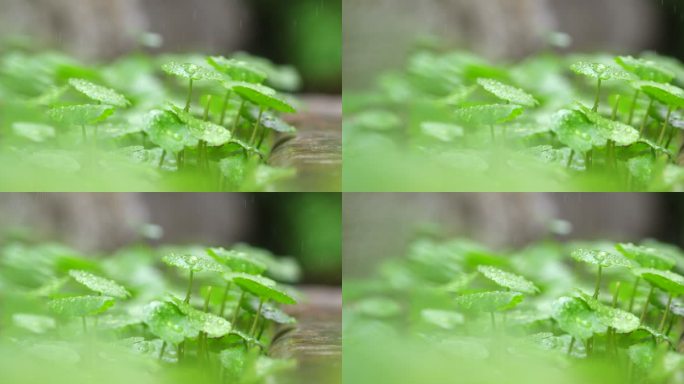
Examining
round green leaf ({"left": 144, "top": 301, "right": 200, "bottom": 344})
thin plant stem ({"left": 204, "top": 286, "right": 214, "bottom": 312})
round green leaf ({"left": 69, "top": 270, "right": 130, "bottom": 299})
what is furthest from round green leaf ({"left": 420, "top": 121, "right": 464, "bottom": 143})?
round green leaf ({"left": 69, "top": 270, "right": 130, "bottom": 299})

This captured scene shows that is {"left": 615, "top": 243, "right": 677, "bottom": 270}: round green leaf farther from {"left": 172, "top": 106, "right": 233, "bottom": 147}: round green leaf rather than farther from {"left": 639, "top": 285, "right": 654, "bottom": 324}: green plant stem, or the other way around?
{"left": 172, "top": 106, "right": 233, "bottom": 147}: round green leaf

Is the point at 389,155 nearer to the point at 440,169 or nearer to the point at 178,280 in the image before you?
the point at 440,169

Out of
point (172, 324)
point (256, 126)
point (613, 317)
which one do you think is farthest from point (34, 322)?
point (613, 317)

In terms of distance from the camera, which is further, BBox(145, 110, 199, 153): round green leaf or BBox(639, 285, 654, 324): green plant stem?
BBox(639, 285, 654, 324): green plant stem

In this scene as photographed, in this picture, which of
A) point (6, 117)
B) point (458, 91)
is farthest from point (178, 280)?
point (458, 91)

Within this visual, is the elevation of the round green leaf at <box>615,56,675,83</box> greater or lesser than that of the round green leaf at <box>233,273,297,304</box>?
greater

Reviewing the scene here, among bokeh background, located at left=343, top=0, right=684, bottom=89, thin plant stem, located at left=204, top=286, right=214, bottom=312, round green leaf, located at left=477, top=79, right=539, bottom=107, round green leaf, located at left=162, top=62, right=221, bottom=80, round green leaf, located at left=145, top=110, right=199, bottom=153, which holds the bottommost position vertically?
thin plant stem, located at left=204, top=286, right=214, bottom=312

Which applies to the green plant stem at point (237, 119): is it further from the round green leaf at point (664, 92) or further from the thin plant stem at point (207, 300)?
the round green leaf at point (664, 92)
